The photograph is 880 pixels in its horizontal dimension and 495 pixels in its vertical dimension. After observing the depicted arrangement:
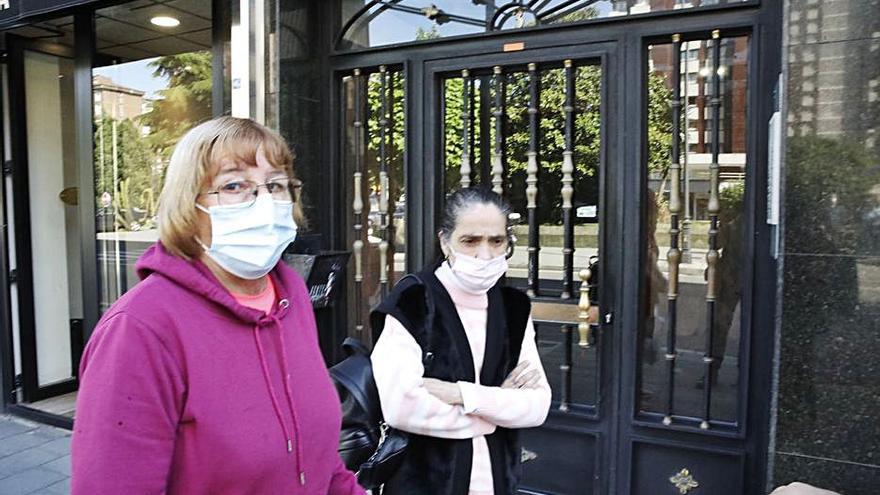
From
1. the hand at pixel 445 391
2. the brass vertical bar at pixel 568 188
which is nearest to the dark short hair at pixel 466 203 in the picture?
the hand at pixel 445 391

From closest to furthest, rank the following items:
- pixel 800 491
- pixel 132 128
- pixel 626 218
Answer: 1. pixel 800 491
2. pixel 626 218
3. pixel 132 128

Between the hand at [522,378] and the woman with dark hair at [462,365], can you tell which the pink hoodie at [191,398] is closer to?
the woman with dark hair at [462,365]

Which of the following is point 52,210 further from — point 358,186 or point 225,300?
point 225,300

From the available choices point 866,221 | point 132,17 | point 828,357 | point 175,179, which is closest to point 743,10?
point 866,221

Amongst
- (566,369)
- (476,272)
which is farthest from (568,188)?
(476,272)

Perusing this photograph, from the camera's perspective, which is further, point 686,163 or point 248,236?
point 686,163

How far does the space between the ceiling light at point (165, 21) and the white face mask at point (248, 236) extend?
4.14 meters

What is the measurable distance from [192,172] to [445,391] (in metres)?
1.10

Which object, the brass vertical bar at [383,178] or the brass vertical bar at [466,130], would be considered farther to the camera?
the brass vertical bar at [383,178]

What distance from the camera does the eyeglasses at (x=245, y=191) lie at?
140 centimetres

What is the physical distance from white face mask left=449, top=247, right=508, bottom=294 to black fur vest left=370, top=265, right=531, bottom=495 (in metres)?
0.08

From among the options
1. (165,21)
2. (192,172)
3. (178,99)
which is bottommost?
(192,172)

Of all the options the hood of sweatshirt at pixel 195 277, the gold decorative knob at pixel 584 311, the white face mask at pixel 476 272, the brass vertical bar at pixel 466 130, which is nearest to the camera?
the hood of sweatshirt at pixel 195 277

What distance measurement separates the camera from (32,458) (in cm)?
480
